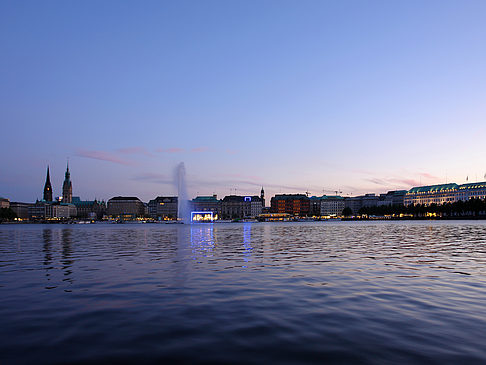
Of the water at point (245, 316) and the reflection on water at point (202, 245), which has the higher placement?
the water at point (245, 316)

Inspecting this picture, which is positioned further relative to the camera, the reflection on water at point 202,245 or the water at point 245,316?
the reflection on water at point 202,245

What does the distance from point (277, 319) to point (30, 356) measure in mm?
6326

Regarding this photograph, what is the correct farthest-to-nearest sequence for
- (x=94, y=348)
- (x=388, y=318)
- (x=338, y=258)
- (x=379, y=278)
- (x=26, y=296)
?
(x=338, y=258) → (x=379, y=278) → (x=26, y=296) → (x=388, y=318) → (x=94, y=348)

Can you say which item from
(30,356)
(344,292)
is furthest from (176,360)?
(344,292)

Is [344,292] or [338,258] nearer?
[344,292]

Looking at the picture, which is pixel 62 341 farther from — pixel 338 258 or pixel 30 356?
pixel 338 258

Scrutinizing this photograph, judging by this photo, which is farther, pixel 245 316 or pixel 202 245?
pixel 202 245

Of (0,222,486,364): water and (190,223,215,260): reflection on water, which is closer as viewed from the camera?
(0,222,486,364): water

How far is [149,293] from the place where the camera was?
1580 cm

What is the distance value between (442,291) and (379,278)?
12.0 ft

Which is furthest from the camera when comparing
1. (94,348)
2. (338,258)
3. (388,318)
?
(338,258)

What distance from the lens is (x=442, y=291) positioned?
15805mm

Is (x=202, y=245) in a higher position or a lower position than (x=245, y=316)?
lower

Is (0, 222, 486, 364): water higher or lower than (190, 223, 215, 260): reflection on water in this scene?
higher
